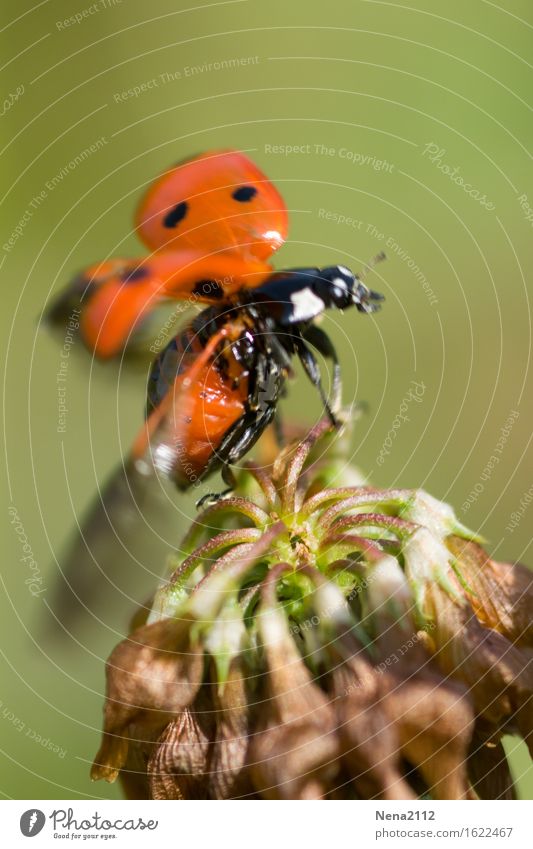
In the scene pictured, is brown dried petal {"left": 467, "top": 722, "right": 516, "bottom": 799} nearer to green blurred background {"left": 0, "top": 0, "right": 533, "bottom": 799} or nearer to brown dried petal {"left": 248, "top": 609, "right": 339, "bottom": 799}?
brown dried petal {"left": 248, "top": 609, "right": 339, "bottom": 799}

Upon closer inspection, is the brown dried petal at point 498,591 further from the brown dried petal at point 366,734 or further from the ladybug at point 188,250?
the ladybug at point 188,250

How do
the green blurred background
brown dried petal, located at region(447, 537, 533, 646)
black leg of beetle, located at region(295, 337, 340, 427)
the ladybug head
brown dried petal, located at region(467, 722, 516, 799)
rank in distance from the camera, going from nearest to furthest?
brown dried petal, located at region(467, 722, 516, 799) → brown dried petal, located at region(447, 537, 533, 646) → black leg of beetle, located at region(295, 337, 340, 427) → the ladybug head → the green blurred background

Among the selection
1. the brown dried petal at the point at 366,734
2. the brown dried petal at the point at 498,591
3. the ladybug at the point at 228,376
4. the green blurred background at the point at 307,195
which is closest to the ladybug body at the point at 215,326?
the ladybug at the point at 228,376

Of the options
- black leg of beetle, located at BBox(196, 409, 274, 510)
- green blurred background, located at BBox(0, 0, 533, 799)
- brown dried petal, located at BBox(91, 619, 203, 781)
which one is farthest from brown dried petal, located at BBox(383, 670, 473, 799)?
green blurred background, located at BBox(0, 0, 533, 799)

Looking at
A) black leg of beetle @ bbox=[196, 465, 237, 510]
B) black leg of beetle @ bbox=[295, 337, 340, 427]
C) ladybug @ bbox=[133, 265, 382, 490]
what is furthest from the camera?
black leg of beetle @ bbox=[295, 337, 340, 427]

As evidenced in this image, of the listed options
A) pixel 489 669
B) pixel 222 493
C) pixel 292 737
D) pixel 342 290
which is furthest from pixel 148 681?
pixel 342 290
